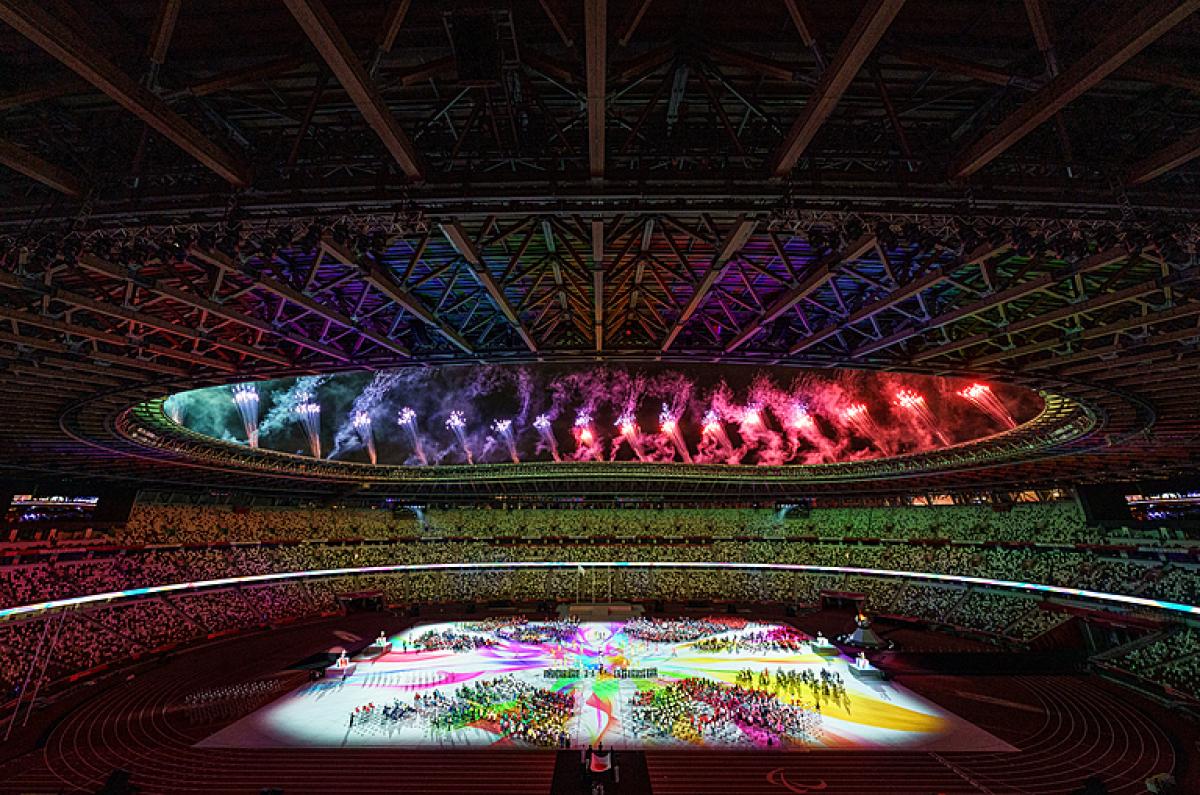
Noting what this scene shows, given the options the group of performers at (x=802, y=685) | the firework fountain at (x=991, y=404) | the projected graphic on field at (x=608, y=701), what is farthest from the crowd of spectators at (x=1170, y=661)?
the firework fountain at (x=991, y=404)

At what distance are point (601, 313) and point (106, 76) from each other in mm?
10704

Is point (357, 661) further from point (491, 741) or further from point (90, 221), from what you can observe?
point (90, 221)

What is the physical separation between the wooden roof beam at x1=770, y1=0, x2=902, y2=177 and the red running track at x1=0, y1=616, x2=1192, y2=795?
20.6 meters

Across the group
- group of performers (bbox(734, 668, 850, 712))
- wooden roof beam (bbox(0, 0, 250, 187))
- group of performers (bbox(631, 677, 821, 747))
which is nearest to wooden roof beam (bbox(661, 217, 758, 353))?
wooden roof beam (bbox(0, 0, 250, 187))

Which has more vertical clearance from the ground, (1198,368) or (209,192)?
(209,192)

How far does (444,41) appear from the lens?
737 cm

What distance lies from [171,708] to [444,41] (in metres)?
34.3

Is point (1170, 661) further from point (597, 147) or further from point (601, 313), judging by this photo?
point (597, 147)

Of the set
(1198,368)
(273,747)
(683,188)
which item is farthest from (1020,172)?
A: (273,747)

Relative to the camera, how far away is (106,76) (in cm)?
590

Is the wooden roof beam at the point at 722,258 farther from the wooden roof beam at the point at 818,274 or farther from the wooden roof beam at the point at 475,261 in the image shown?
the wooden roof beam at the point at 475,261

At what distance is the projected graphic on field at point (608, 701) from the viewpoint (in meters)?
22.7

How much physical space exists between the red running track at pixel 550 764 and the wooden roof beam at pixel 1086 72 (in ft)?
68.5

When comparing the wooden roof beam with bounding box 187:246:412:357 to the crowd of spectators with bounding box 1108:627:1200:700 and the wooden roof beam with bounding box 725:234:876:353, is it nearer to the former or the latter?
the wooden roof beam with bounding box 725:234:876:353
